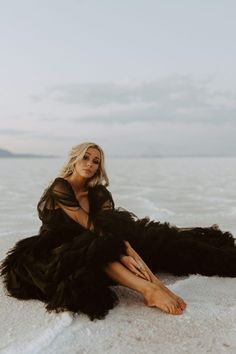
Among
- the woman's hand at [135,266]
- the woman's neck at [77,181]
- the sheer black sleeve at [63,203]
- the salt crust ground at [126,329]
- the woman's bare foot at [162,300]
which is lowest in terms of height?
the salt crust ground at [126,329]

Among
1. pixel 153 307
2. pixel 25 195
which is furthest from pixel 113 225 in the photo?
pixel 25 195

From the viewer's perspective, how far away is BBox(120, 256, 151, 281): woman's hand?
10.4 ft

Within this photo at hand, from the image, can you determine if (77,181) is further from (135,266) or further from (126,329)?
(126,329)

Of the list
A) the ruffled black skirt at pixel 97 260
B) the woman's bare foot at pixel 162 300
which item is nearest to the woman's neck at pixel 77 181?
the ruffled black skirt at pixel 97 260

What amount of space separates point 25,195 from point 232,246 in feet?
28.1

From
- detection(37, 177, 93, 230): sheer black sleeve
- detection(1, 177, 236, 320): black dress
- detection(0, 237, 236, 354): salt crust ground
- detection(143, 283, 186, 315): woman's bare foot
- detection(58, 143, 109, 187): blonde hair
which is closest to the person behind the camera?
detection(0, 237, 236, 354): salt crust ground

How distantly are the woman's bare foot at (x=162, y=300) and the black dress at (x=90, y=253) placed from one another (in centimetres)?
26

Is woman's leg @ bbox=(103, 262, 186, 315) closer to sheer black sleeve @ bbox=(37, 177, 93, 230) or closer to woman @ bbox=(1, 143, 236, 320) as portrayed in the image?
woman @ bbox=(1, 143, 236, 320)

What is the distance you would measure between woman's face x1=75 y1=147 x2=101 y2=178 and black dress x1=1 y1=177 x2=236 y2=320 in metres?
0.15

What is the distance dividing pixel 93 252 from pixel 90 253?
2cm

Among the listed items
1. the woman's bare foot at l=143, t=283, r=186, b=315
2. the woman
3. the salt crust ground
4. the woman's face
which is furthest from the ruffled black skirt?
the woman's face

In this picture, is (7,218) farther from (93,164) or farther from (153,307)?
(153,307)

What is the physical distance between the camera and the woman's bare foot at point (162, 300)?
3.00m

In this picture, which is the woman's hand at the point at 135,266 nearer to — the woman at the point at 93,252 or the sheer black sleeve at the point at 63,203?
the woman at the point at 93,252
